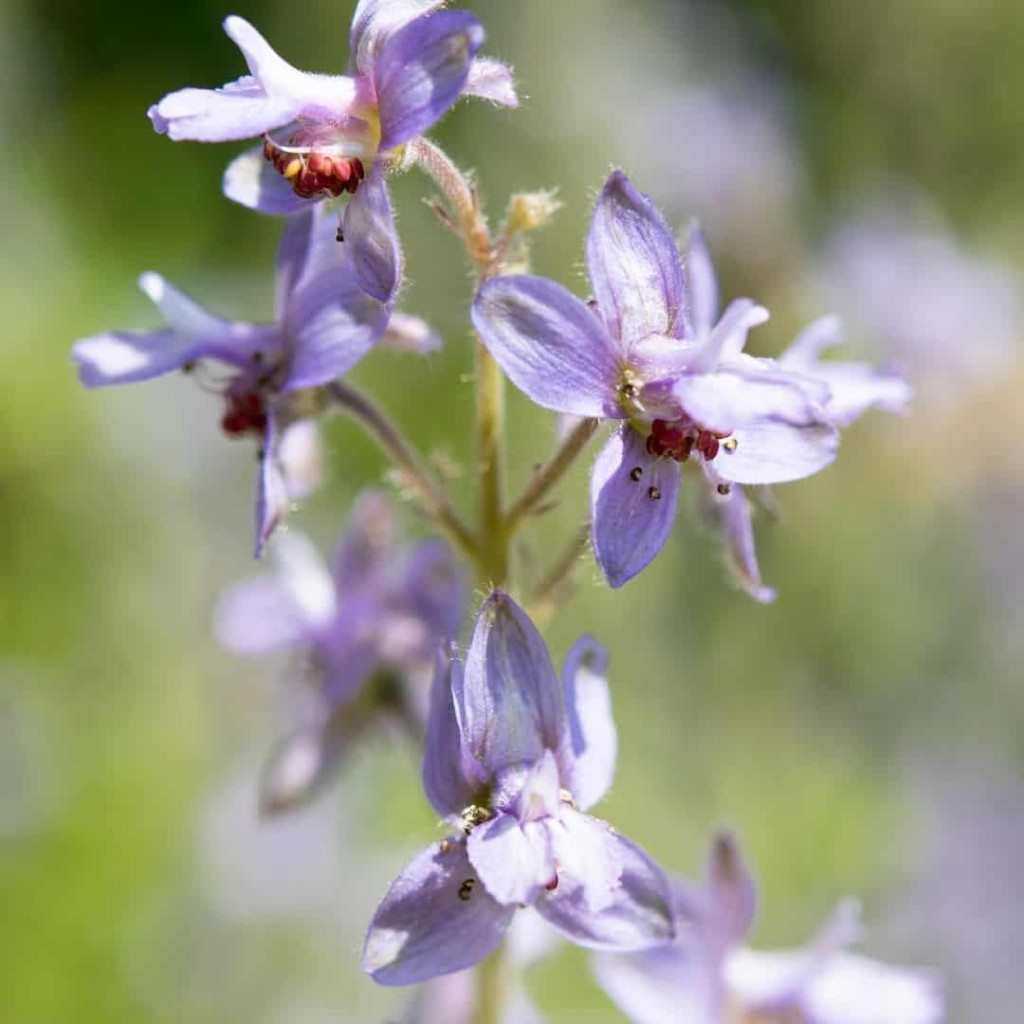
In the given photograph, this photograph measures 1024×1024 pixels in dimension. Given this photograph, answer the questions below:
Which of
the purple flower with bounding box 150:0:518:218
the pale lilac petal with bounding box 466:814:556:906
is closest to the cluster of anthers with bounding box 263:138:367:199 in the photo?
the purple flower with bounding box 150:0:518:218

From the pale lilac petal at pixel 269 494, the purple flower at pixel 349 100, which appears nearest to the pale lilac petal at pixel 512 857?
the pale lilac petal at pixel 269 494

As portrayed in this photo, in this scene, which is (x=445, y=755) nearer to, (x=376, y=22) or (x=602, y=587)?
(x=376, y=22)

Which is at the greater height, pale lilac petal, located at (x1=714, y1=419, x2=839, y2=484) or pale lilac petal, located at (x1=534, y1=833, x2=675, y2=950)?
pale lilac petal, located at (x1=714, y1=419, x2=839, y2=484)

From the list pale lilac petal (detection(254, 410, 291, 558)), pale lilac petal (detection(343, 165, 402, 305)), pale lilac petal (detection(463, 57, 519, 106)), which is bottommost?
pale lilac petal (detection(254, 410, 291, 558))

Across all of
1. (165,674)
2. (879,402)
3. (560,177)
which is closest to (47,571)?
(165,674)

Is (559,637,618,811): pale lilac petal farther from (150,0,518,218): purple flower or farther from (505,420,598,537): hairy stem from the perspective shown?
(150,0,518,218): purple flower

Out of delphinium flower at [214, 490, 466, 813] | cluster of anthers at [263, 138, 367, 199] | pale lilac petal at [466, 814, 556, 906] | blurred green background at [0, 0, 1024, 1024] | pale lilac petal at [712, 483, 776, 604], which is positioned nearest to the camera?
pale lilac petal at [466, 814, 556, 906]
